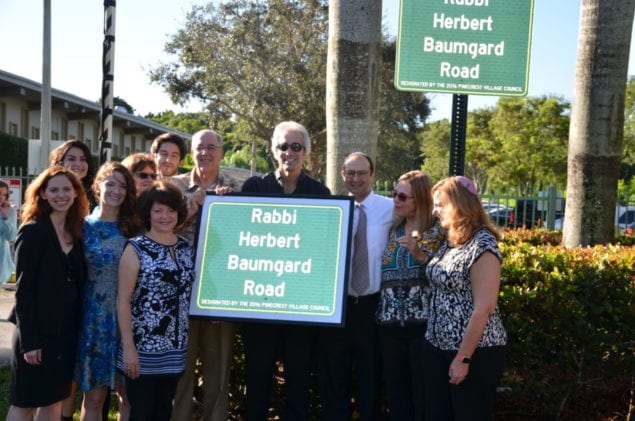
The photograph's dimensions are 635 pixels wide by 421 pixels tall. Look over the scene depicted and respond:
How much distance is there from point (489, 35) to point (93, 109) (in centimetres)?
3318

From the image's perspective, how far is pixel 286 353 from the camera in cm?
488

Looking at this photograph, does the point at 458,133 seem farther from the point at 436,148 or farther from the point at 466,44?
the point at 436,148

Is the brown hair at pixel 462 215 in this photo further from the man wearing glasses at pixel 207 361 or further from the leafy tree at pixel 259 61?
the leafy tree at pixel 259 61

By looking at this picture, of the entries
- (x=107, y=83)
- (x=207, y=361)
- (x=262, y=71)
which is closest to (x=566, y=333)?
(x=207, y=361)

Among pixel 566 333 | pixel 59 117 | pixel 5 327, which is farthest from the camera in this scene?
pixel 59 117

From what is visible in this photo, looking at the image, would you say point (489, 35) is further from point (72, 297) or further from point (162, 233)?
point (72, 297)

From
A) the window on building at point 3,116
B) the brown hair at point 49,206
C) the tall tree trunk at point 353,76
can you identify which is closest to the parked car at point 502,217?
the tall tree trunk at point 353,76

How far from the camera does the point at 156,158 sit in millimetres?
5645

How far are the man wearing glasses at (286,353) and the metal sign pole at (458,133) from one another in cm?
114

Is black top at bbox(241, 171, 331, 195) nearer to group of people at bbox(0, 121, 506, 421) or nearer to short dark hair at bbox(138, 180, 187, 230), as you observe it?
group of people at bbox(0, 121, 506, 421)

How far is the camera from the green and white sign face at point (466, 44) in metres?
5.07

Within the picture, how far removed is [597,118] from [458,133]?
9.68ft

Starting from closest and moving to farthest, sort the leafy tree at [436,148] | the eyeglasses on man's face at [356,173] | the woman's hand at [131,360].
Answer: the woman's hand at [131,360]
the eyeglasses on man's face at [356,173]
the leafy tree at [436,148]

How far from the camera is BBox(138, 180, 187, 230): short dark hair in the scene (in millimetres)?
4395
